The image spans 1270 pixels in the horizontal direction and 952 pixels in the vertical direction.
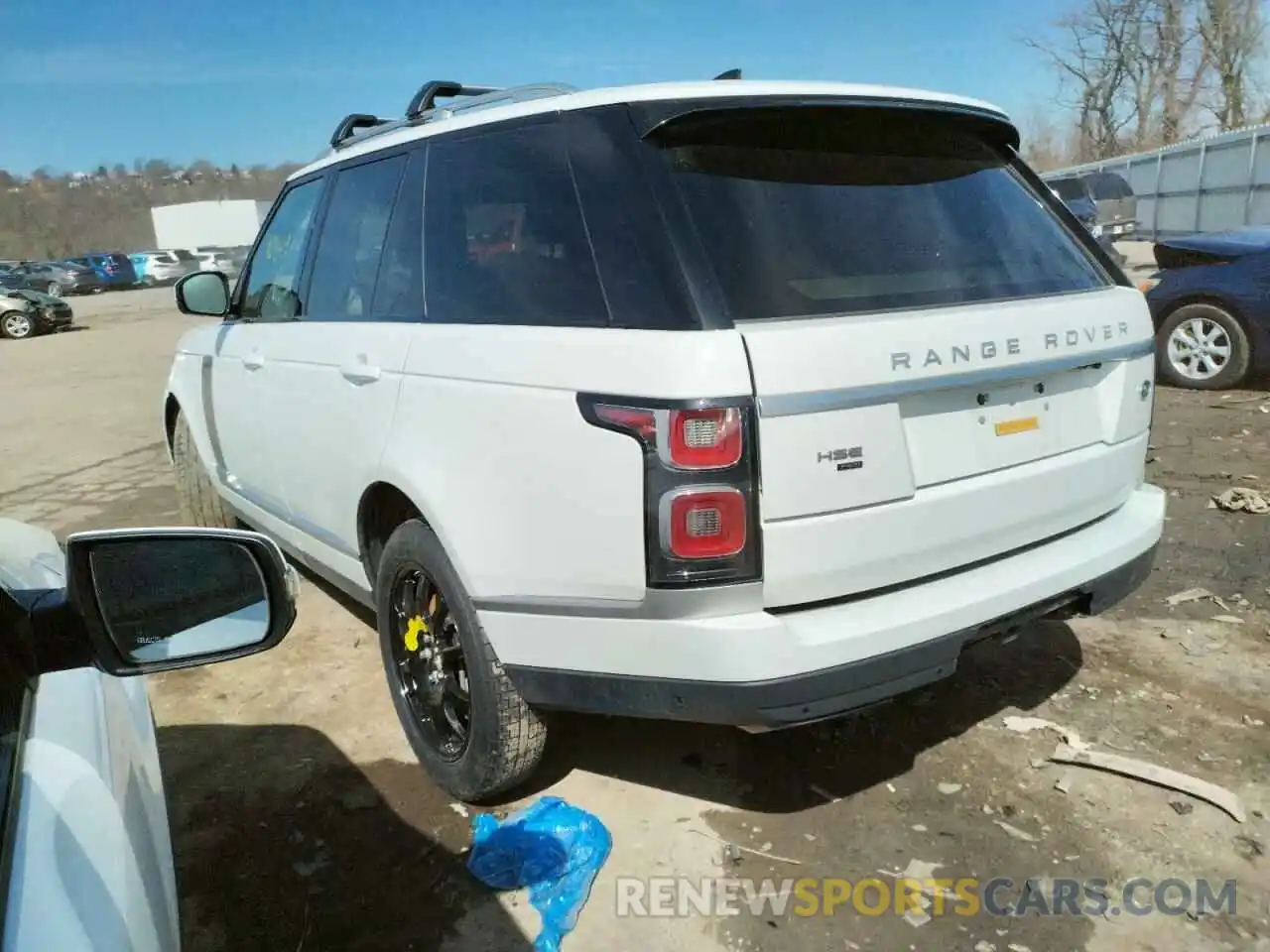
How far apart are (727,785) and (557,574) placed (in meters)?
1.10

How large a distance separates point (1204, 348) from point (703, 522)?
7423 mm

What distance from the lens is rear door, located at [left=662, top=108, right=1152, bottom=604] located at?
2.15 m

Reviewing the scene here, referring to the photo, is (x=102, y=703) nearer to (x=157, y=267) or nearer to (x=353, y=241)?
(x=353, y=241)

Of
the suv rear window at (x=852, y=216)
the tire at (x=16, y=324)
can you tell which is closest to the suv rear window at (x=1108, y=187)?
the suv rear window at (x=852, y=216)

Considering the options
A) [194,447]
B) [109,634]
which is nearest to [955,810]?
[109,634]

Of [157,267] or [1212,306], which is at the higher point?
[157,267]

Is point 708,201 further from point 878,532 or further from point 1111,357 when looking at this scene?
point 1111,357

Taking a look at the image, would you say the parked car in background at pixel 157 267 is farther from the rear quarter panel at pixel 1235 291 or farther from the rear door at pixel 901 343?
the rear door at pixel 901 343

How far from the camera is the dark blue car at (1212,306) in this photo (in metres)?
7.50

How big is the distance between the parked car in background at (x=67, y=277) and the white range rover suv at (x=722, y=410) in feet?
138

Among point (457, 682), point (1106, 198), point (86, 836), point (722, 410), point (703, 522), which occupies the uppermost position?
point (1106, 198)

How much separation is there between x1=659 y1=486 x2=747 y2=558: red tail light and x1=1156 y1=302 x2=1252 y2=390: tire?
7.26 meters

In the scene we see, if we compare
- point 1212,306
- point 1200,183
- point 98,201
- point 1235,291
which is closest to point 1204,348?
point 1212,306

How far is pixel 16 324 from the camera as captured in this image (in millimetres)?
23172
